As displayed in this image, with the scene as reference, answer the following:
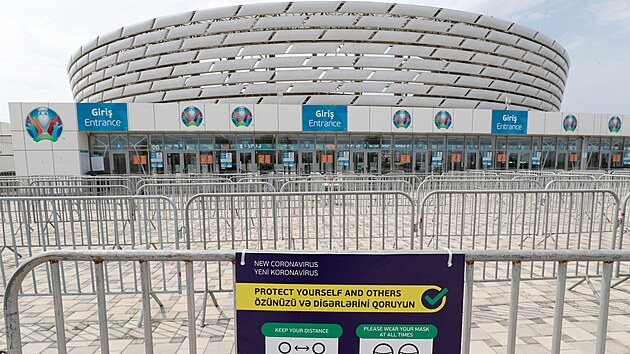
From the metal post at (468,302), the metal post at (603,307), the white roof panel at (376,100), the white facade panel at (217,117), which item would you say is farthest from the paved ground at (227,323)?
the white roof panel at (376,100)

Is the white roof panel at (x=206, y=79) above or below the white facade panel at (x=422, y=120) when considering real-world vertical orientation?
above

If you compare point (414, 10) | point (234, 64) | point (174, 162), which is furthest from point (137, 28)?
point (414, 10)

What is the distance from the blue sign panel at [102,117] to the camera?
16.3m

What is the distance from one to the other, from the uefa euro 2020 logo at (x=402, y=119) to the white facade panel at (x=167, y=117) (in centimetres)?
1358

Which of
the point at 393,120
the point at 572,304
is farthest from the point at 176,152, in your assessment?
the point at 572,304

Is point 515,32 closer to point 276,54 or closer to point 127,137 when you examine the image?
point 276,54

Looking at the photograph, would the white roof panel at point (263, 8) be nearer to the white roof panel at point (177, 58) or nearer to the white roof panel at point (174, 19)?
the white roof panel at point (174, 19)

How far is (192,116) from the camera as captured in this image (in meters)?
17.2

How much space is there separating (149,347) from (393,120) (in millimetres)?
18448

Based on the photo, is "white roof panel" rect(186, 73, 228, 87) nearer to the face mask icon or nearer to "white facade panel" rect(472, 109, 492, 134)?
"white facade panel" rect(472, 109, 492, 134)

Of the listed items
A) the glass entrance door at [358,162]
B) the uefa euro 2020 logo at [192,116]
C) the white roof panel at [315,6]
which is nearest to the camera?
the uefa euro 2020 logo at [192,116]

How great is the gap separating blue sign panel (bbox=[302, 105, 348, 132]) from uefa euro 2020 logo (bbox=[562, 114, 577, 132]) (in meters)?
16.0

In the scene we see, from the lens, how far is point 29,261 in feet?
5.71

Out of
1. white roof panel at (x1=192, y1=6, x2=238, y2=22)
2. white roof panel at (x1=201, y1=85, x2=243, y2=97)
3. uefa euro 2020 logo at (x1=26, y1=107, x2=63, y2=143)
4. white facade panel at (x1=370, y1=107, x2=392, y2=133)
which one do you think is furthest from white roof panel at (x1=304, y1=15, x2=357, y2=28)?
uefa euro 2020 logo at (x1=26, y1=107, x2=63, y2=143)
